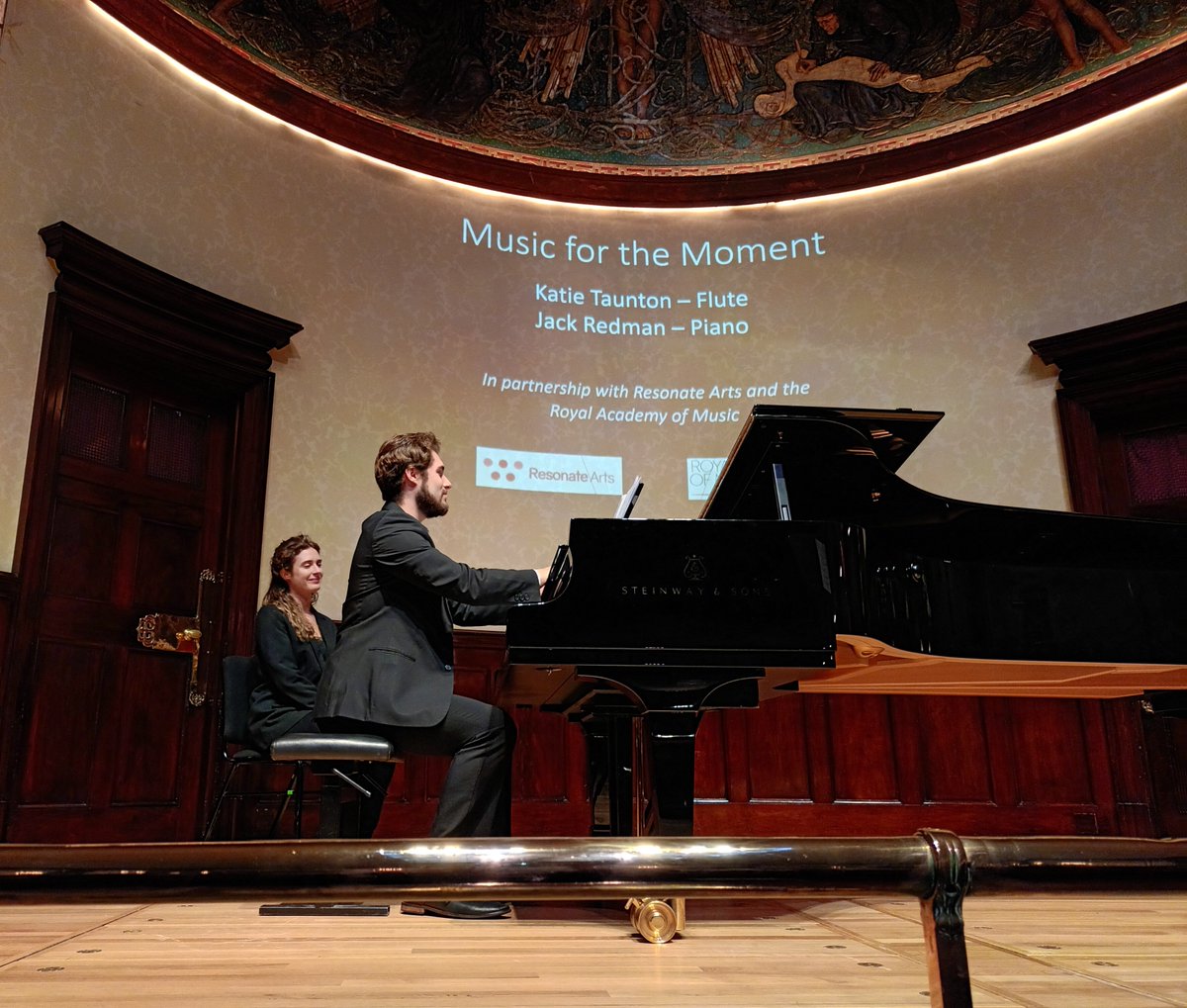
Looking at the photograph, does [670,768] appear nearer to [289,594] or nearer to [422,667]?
[422,667]

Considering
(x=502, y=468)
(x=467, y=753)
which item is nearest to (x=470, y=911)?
(x=467, y=753)

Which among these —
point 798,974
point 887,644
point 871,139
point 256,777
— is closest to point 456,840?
point 798,974

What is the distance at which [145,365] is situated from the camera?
16.4 feet

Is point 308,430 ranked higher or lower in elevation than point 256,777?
higher

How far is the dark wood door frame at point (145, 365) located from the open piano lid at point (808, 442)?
3075 mm

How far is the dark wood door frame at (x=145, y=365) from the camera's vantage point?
4246 mm

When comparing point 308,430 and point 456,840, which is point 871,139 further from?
point 456,840

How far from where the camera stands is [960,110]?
20.1 ft

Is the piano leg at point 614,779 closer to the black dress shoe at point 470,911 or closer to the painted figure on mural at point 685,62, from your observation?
the black dress shoe at point 470,911

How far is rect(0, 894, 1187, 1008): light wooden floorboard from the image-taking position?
4.95 ft

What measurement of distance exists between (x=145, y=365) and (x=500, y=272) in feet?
7.34

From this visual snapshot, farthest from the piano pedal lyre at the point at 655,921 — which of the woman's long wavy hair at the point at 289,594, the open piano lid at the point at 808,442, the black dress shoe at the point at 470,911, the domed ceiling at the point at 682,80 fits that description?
the domed ceiling at the point at 682,80

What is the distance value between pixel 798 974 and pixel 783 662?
711mm

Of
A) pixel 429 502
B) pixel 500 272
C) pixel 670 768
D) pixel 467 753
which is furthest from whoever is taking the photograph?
pixel 500 272
